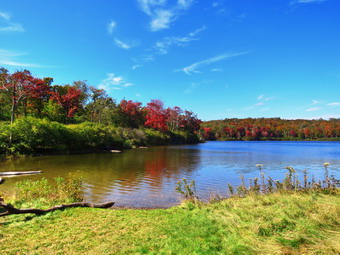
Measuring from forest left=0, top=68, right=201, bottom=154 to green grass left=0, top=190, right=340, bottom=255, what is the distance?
→ 2272 cm

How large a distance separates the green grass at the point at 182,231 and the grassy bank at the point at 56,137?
72.8 ft

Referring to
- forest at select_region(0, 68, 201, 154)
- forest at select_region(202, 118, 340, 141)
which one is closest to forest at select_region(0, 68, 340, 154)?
forest at select_region(0, 68, 201, 154)

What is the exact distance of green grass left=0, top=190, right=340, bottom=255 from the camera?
4219 millimetres

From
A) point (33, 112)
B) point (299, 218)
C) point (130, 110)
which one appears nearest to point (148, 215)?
point (299, 218)

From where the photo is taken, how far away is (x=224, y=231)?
5.06 m

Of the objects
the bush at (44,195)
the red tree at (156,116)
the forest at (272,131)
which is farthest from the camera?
the forest at (272,131)

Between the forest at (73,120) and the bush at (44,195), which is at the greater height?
the forest at (73,120)

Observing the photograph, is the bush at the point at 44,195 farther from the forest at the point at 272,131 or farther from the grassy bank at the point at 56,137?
the forest at the point at 272,131

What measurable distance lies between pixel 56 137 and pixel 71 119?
58.4ft

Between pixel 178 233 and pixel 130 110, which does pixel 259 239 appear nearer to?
pixel 178 233

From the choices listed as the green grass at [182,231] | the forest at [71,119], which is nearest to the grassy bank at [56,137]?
the forest at [71,119]

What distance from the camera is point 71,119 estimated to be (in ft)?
150

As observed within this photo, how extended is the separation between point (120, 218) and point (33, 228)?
2118 millimetres

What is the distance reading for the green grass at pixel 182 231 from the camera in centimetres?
422
